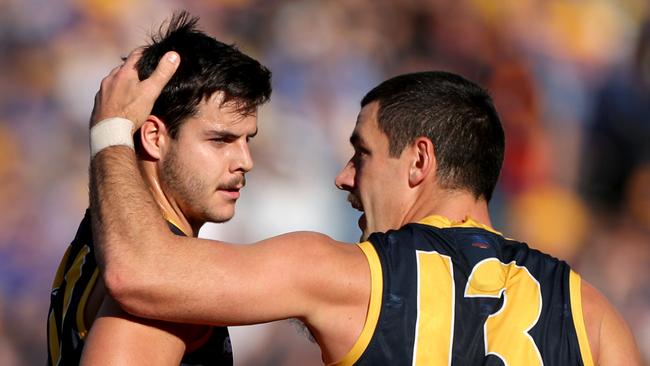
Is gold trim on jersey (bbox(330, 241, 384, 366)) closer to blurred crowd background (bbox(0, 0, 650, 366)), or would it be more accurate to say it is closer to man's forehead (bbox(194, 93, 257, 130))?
man's forehead (bbox(194, 93, 257, 130))

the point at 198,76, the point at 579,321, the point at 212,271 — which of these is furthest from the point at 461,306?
the point at 198,76

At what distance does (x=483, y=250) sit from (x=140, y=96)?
1071mm

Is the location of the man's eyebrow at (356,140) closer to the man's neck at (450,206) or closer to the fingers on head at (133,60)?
the man's neck at (450,206)

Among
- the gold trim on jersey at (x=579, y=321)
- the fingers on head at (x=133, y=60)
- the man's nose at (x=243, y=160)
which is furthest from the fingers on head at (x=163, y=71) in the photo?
the gold trim on jersey at (x=579, y=321)

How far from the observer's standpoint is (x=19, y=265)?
5.57m

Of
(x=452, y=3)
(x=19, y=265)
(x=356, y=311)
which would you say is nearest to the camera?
(x=356, y=311)

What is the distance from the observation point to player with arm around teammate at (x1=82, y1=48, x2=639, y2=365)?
238cm

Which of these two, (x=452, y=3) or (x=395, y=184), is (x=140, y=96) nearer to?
(x=395, y=184)

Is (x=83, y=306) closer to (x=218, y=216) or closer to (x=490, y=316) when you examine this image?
(x=218, y=216)

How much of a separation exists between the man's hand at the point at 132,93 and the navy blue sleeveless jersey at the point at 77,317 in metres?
0.35

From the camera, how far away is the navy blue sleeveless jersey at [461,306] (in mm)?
2498

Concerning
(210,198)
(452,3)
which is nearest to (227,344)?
(210,198)

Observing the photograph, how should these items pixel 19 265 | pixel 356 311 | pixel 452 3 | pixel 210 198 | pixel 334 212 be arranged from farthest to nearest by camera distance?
pixel 452 3, pixel 334 212, pixel 19 265, pixel 210 198, pixel 356 311

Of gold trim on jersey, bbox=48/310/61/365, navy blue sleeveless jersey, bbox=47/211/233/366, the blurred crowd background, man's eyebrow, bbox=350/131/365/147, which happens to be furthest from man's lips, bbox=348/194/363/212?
the blurred crowd background
